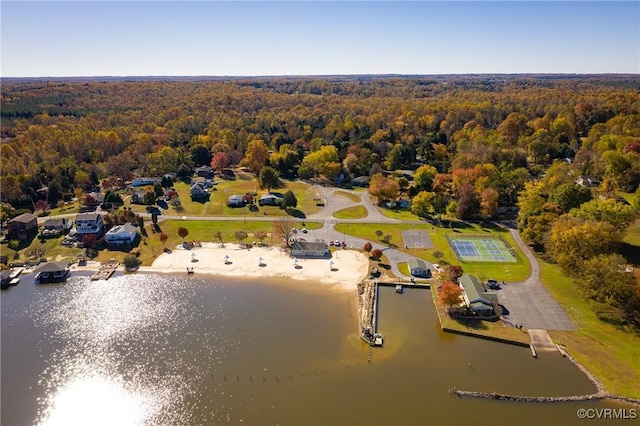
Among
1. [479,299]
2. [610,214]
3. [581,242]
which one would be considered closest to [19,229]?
[479,299]

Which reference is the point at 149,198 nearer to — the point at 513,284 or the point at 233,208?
the point at 233,208

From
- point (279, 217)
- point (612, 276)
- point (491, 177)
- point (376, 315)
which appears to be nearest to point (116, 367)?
point (376, 315)

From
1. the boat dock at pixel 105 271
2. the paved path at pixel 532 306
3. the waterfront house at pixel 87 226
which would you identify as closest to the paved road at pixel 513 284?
the paved path at pixel 532 306

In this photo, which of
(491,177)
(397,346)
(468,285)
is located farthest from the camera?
(491,177)

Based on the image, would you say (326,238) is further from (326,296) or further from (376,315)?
(376,315)

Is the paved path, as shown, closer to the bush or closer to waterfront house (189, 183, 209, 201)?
the bush
